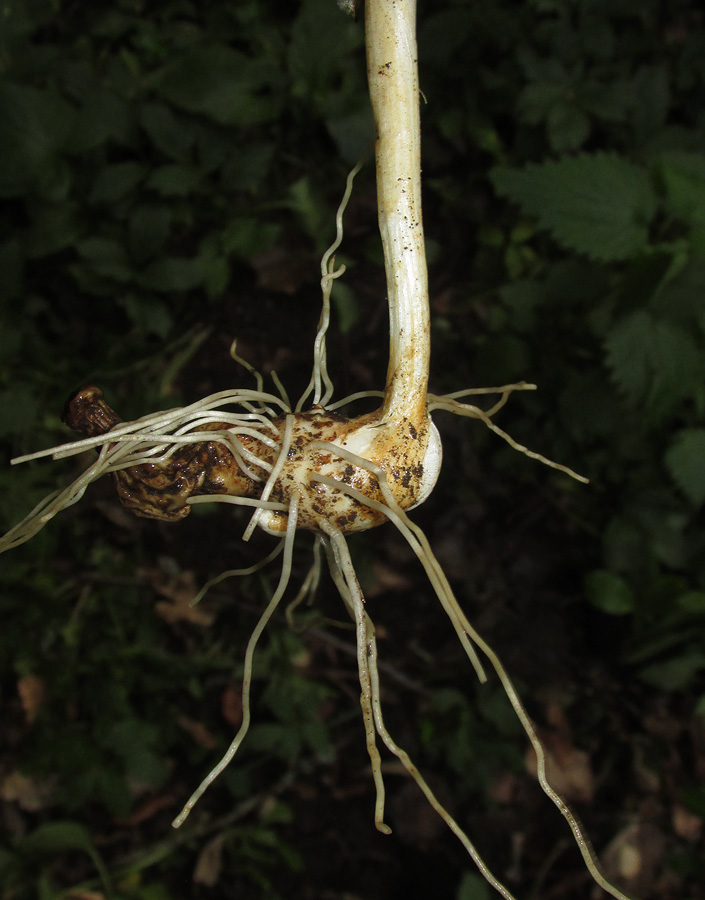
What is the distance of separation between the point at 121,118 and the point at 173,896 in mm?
1380

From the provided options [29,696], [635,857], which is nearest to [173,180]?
[29,696]

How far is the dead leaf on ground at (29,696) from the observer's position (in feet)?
3.88

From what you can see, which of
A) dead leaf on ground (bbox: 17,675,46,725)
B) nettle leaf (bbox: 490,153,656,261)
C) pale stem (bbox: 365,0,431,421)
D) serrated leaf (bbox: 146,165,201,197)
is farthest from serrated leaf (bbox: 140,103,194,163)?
dead leaf on ground (bbox: 17,675,46,725)

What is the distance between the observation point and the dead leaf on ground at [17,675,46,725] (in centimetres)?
118

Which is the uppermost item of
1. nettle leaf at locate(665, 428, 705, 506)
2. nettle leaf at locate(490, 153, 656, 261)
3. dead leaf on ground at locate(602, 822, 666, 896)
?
nettle leaf at locate(490, 153, 656, 261)

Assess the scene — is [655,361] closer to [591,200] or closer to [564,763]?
[591,200]

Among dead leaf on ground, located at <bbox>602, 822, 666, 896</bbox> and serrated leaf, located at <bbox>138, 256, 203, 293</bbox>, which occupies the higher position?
serrated leaf, located at <bbox>138, 256, 203, 293</bbox>

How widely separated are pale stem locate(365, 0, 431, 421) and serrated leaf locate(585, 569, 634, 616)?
2.50ft

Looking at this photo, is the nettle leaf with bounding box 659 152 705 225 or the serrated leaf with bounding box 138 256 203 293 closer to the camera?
the nettle leaf with bounding box 659 152 705 225

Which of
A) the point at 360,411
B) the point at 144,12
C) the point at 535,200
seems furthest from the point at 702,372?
the point at 144,12

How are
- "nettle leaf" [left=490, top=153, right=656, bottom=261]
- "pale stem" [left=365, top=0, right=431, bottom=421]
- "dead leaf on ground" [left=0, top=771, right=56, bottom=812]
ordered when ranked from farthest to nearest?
"dead leaf on ground" [left=0, top=771, right=56, bottom=812] → "nettle leaf" [left=490, top=153, right=656, bottom=261] → "pale stem" [left=365, top=0, right=431, bottom=421]

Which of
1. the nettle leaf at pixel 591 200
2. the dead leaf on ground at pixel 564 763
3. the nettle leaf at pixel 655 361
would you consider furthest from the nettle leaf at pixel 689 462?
the dead leaf on ground at pixel 564 763

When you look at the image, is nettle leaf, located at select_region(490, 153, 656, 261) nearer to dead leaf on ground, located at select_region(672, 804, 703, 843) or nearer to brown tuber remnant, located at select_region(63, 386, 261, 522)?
brown tuber remnant, located at select_region(63, 386, 261, 522)

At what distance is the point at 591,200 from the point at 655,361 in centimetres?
28
